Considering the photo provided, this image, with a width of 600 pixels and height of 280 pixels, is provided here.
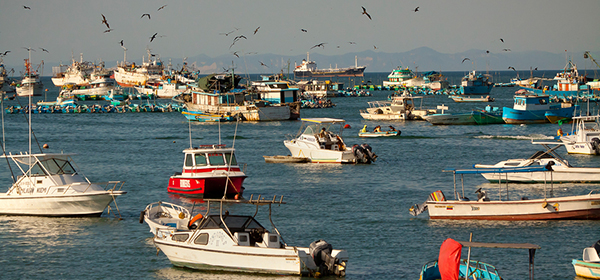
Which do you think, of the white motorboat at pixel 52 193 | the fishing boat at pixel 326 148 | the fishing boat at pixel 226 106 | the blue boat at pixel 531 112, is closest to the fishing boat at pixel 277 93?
the fishing boat at pixel 226 106

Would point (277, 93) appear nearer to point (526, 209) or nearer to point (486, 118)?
point (486, 118)

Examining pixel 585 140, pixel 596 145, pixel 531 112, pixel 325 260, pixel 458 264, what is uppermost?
pixel 531 112

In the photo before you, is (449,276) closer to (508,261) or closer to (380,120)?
(508,261)

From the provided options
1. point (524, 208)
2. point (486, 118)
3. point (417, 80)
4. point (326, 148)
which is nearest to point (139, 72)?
point (417, 80)

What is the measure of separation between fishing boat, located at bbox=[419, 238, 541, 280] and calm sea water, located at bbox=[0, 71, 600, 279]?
2.04 meters

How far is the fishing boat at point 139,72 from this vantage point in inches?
6757

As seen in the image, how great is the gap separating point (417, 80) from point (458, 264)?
6801 inches

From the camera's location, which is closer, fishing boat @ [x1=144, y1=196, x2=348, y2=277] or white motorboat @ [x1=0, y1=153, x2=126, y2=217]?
fishing boat @ [x1=144, y1=196, x2=348, y2=277]

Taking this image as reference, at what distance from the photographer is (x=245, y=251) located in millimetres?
17719

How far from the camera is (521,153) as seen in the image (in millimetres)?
47656

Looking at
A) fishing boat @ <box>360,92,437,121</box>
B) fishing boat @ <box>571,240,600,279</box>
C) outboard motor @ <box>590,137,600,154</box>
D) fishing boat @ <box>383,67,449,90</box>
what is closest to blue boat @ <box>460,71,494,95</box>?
fishing boat @ <box>383,67,449,90</box>

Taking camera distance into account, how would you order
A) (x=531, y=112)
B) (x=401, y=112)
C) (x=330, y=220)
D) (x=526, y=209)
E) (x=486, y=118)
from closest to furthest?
(x=526, y=209)
(x=330, y=220)
(x=531, y=112)
(x=486, y=118)
(x=401, y=112)

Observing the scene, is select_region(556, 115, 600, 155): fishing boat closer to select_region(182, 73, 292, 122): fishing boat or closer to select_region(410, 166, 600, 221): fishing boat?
select_region(410, 166, 600, 221): fishing boat

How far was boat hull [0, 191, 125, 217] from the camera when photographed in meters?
25.1
